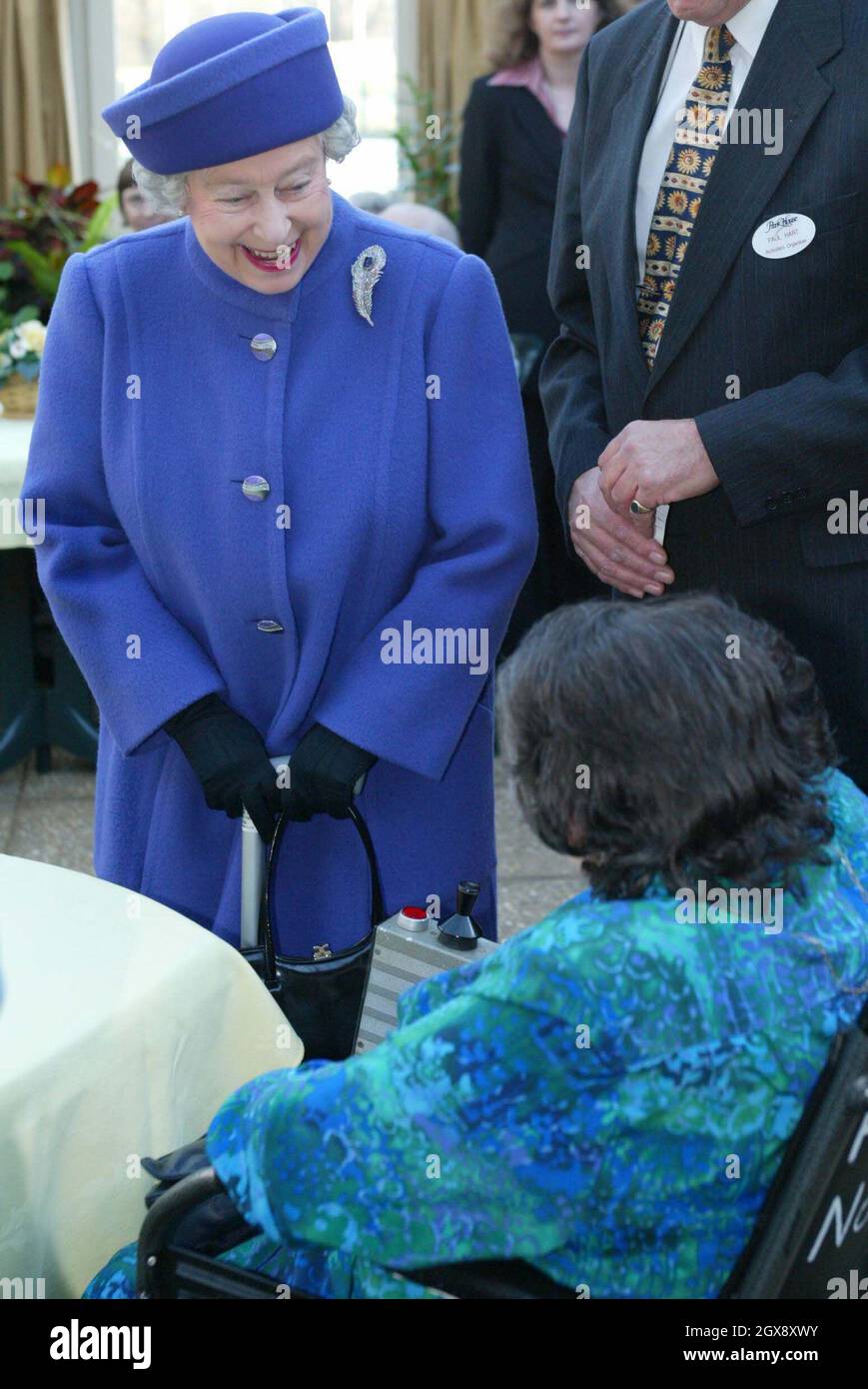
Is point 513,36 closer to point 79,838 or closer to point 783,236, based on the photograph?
point 79,838

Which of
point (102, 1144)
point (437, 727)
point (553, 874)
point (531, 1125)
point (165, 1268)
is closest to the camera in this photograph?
point (531, 1125)

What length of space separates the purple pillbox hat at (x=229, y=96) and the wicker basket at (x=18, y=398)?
2275 millimetres

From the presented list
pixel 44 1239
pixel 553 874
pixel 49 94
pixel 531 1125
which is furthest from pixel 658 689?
pixel 49 94

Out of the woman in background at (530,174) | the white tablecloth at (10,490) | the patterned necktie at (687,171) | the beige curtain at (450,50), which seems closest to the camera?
the patterned necktie at (687,171)

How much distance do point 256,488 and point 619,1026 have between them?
0.89 metres

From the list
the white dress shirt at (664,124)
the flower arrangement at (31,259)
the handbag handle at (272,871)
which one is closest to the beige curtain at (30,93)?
the flower arrangement at (31,259)

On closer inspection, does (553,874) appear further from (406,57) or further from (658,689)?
(406,57)

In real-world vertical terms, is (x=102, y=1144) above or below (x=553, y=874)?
above

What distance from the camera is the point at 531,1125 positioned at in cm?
116

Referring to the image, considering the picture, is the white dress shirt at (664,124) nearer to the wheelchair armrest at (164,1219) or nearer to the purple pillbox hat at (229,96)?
the purple pillbox hat at (229,96)

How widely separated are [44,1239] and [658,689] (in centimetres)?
73

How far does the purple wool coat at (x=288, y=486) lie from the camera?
185cm

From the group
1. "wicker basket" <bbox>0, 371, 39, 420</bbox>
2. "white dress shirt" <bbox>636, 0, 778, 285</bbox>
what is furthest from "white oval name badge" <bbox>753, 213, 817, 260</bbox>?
"wicker basket" <bbox>0, 371, 39, 420</bbox>

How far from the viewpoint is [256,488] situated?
5.99ft
